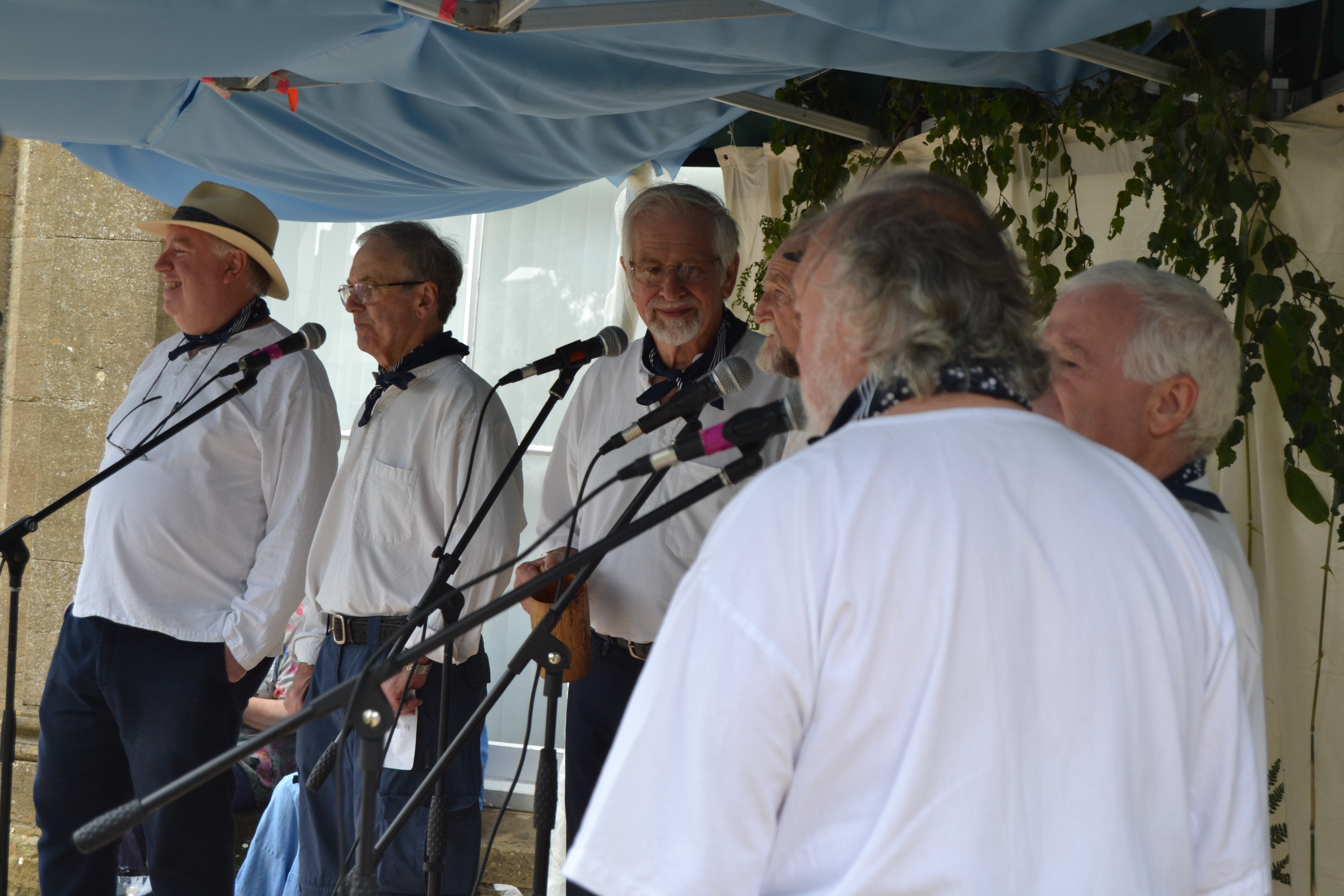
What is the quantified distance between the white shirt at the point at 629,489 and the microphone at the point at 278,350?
26.4 inches

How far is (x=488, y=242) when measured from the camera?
5148mm

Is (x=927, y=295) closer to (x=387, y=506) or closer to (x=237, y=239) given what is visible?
(x=387, y=506)

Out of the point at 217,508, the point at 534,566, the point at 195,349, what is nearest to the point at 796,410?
the point at 534,566

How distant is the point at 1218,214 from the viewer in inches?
92.9

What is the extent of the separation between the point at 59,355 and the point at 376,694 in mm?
4310

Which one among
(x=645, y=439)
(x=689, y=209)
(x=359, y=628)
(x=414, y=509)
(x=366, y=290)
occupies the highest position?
(x=689, y=209)

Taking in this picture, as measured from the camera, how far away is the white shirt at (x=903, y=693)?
3.33 ft

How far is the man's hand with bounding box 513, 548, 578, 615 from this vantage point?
251 centimetres

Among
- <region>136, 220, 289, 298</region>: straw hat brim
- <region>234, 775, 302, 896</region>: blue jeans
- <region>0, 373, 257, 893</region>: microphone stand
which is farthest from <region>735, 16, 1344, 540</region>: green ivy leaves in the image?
<region>234, 775, 302, 896</region>: blue jeans

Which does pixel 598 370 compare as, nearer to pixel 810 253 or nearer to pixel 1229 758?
pixel 810 253

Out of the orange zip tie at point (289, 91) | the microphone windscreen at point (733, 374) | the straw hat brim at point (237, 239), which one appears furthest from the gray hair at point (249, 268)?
the microphone windscreen at point (733, 374)

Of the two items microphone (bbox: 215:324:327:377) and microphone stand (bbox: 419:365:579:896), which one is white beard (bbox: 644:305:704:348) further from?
microphone (bbox: 215:324:327:377)

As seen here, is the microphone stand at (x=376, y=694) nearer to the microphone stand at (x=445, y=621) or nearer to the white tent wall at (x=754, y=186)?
the microphone stand at (x=445, y=621)

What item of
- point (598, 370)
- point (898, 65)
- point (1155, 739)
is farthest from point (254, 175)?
point (1155, 739)
